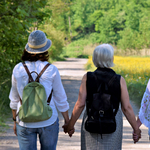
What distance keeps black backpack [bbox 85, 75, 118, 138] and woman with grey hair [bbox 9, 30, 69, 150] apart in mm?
349

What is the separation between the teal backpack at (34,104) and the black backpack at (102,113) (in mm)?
474

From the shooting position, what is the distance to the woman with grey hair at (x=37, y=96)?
9.06ft

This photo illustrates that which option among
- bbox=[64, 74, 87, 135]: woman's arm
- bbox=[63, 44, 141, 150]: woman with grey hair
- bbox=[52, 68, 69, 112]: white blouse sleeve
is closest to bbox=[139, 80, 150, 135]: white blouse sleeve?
bbox=[63, 44, 141, 150]: woman with grey hair

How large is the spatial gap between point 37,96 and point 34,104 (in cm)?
8

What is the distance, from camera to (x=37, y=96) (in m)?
2.76

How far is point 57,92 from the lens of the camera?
2.98 m

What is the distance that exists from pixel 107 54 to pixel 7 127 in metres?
4.17

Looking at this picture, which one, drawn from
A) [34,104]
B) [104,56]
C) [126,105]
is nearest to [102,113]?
[126,105]

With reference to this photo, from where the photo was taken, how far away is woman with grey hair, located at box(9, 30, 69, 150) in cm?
276

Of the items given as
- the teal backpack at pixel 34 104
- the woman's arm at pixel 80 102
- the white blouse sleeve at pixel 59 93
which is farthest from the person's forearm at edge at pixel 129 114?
the teal backpack at pixel 34 104

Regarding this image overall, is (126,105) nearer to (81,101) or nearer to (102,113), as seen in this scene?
(102,113)

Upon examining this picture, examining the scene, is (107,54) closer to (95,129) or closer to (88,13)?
(95,129)

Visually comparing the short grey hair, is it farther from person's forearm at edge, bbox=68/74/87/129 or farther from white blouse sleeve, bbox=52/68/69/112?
white blouse sleeve, bbox=52/68/69/112

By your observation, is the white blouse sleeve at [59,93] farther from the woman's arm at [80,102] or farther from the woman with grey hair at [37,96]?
the woman's arm at [80,102]
